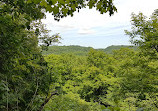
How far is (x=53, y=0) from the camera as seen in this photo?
1384 mm

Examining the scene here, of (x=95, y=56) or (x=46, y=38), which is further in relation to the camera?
(x=95, y=56)

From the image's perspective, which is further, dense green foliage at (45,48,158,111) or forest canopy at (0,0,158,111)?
dense green foliage at (45,48,158,111)

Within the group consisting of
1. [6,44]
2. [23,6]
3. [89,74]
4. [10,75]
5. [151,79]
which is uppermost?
[23,6]

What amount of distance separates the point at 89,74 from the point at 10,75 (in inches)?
859

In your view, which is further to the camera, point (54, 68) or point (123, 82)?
point (123, 82)

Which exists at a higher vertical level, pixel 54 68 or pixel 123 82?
pixel 54 68

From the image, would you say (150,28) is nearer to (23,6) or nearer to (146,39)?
(146,39)

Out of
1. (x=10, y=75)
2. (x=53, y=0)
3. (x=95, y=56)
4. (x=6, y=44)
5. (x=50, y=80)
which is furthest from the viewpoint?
(x=95, y=56)

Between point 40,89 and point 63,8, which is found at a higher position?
point 63,8

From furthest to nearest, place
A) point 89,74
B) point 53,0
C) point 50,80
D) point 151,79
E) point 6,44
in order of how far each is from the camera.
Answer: point 89,74, point 151,79, point 50,80, point 6,44, point 53,0

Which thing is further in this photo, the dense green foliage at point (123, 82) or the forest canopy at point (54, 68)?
the dense green foliage at point (123, 82)

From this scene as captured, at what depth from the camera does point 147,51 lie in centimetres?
1360

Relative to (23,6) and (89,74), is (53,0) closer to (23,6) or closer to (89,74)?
(23,6)

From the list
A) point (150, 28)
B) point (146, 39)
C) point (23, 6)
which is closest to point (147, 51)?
point (146, 39)
